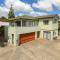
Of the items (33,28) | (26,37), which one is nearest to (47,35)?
(33,28)

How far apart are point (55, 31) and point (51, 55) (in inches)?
693

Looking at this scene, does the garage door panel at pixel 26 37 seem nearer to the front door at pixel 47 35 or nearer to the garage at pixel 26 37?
the garage at pixel 26 37

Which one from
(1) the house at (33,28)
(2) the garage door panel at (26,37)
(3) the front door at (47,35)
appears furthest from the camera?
(3) the front door at (47,35)

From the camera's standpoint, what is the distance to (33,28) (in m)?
38.3

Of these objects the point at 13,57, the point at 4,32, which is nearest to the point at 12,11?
the point at 4,32

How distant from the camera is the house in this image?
32.9m

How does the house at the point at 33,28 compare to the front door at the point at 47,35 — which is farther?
the front door at the point at 47,35

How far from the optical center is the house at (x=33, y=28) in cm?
3289

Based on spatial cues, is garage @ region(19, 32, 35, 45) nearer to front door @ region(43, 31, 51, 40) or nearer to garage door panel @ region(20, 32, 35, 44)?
garage door panel @ region(20, 32, 35, 44)

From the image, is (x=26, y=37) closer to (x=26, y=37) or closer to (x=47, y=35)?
(x=26, y=37)

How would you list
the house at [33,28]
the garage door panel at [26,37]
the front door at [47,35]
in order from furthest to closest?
the front door at [47,35], the garage door panel at [26,37], the house at [33,28]

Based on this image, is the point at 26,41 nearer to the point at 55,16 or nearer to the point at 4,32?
the point at 4,32

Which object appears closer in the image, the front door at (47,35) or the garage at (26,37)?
the garage at (26,37)

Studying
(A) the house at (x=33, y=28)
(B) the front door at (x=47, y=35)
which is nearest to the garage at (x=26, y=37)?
A: (A) the house at (x=33, y=28)
